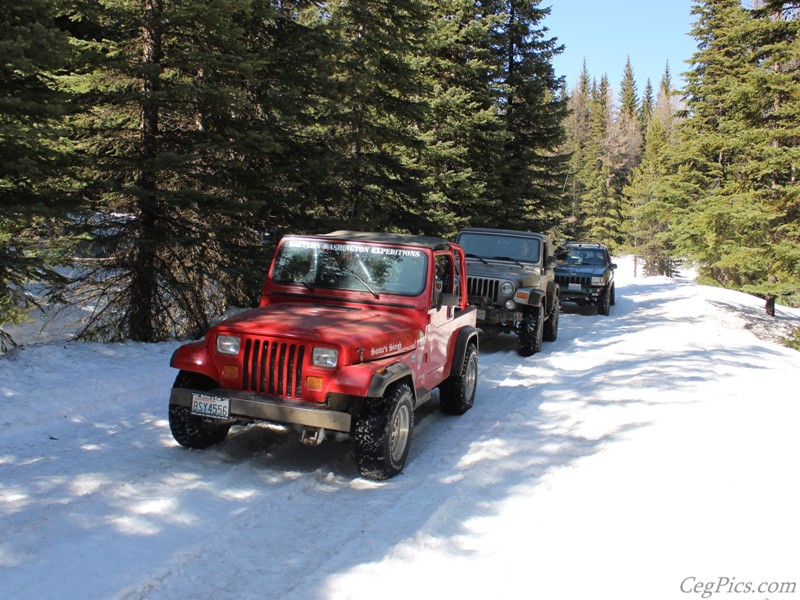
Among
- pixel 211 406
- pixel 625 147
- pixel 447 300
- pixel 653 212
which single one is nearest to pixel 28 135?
pixel 211 406

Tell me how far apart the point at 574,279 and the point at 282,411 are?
14096 mm

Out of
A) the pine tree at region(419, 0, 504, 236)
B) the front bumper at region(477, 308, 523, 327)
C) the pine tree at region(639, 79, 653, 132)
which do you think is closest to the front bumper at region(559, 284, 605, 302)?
the pine tree at region(419, 0, 504, 236)

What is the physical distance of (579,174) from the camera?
68438 mm

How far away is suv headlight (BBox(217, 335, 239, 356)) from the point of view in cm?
488

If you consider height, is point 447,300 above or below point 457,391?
above

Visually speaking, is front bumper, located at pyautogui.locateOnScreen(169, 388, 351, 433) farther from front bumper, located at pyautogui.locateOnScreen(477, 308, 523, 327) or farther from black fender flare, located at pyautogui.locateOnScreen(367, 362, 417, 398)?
front bumper, located at pyautogui.locateOnScreen(477, 308, 523, 327)

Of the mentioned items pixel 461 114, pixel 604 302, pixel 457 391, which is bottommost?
pixel 457 391

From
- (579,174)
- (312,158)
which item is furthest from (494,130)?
(579,174)

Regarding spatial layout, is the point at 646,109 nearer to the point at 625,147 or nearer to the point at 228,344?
the point at 625,147

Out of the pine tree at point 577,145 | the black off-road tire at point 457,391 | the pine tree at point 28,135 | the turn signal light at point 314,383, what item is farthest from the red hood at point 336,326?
the pine tree at point 577,145

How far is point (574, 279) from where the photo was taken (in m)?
17.2

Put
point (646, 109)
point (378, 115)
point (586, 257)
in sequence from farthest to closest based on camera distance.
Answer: point (646, 109) → point (586, 257) → point (378, 115)

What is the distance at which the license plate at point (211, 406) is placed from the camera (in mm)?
4664

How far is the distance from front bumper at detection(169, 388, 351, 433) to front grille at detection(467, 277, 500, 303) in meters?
6.34
